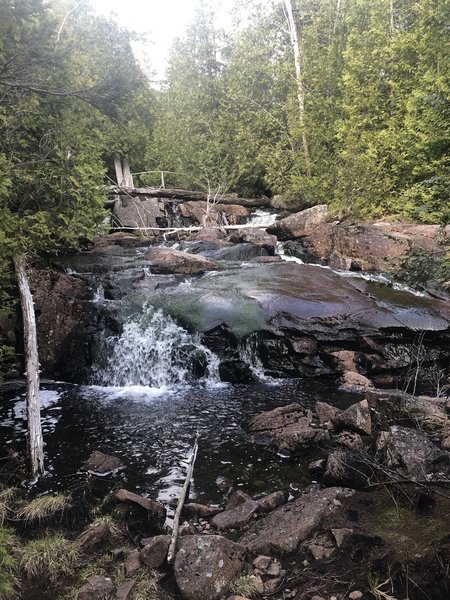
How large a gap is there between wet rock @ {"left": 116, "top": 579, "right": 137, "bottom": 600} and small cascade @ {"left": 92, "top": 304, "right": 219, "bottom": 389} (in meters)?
5.88

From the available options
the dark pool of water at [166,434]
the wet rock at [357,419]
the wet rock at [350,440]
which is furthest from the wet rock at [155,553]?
the wet rock at [357,419]

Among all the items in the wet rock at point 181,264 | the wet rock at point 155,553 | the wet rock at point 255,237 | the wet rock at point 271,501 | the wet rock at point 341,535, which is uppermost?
the wet rock at point 255,237

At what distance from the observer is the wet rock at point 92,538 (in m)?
4.39

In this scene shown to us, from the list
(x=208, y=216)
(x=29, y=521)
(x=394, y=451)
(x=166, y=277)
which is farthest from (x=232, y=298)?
(x=208, y=216)

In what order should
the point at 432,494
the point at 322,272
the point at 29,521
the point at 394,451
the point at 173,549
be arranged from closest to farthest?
1. the point at 173,549
2. the point at 432,494
3. the point at 29,521
4. the point at 394,451
5. the point at 322,272

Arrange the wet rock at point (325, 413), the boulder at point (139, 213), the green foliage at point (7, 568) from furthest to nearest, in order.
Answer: the boulder at point (139, 213)
the wet rock at point (325, 413)
the green foliage at point (7, 568)

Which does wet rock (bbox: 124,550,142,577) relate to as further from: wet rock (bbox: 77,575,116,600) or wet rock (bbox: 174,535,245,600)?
wet rock (bbox: 174,535,245,600)

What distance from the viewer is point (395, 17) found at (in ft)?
61.0

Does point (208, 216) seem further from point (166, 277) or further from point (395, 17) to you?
point (395, 17)

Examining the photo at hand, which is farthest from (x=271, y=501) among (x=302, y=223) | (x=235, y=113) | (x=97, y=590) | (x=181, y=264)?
(x=235, y=113)

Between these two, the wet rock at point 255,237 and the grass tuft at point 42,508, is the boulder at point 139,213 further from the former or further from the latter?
the grass tuft at point 42,508

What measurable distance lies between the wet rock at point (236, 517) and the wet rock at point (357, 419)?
2.16m

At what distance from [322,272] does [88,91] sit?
8.71 m

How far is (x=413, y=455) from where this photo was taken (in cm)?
535
